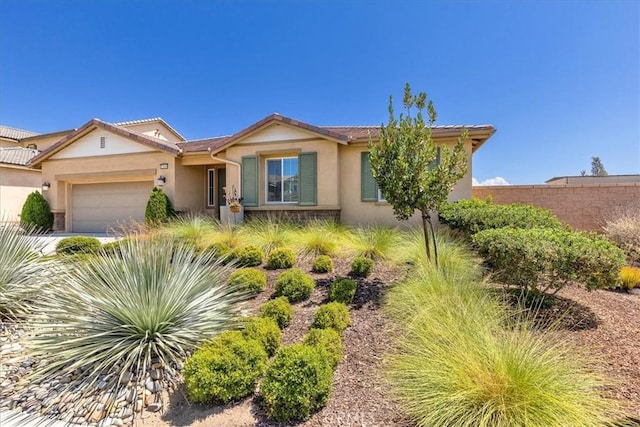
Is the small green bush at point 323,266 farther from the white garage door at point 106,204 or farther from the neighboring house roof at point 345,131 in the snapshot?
the white garage door at point 106,204

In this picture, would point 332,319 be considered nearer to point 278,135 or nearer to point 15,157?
point 278,135

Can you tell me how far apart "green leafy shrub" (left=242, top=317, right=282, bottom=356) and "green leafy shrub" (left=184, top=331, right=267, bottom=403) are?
395 millimetres

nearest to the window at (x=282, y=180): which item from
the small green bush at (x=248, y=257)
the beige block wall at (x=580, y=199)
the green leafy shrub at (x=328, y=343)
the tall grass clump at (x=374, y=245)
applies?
the tall grass clump at (x=374, y=245)

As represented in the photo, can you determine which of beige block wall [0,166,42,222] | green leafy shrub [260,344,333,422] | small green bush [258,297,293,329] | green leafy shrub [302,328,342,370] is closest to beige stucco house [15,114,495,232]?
beige block wall [0,166,42,222]

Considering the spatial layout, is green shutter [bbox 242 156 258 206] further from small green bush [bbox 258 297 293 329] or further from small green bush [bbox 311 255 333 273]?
small green bush [bbox 258 297 293 329]

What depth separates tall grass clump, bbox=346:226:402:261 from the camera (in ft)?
24.2

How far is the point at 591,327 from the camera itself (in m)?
4.32

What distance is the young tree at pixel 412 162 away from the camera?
18.2ft

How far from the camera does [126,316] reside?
11.8 ft

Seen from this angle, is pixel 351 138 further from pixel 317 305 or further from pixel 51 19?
pixel 51 19

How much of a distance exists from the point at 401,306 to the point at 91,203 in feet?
60.3

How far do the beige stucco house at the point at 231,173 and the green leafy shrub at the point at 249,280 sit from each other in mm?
6187

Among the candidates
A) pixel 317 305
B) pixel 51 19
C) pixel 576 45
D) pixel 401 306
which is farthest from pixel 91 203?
pixel 576 45

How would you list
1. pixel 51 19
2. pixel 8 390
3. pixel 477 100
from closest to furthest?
pixel 8 390, pixel 51 19, pixel 477 100
